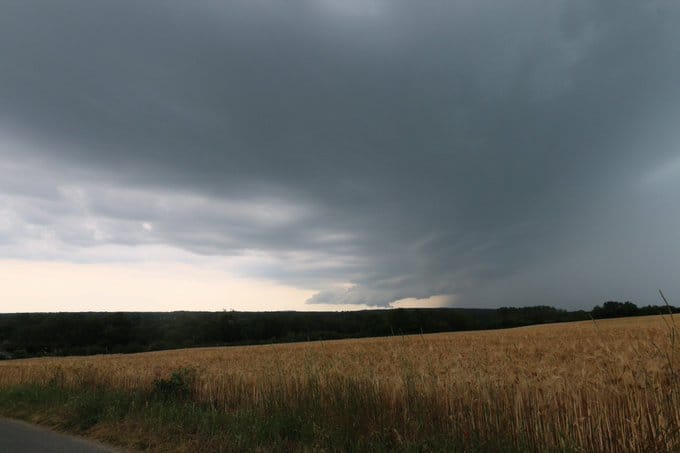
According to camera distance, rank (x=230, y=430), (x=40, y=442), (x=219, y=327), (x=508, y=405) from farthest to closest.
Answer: (x=219, y=327)
(x=40, y=442)
(x=230, y=430)
(x=508, y=405)

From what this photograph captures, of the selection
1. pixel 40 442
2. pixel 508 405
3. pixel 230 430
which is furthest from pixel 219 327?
pixel 508 405

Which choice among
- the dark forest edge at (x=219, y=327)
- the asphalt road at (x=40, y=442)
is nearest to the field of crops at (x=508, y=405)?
the asphalt road at (x=40, y=442)

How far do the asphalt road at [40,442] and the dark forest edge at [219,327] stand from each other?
7765 cm

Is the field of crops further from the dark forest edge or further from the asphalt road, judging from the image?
the dark forest edge

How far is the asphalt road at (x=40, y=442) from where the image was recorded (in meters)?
8.27

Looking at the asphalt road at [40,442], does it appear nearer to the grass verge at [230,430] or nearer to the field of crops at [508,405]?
the grass verge at [230,430]

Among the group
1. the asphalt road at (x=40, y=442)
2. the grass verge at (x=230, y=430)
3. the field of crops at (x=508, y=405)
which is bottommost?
the asphalt road at (x=40, y=442)

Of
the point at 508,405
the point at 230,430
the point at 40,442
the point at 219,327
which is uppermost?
the point at 219,327

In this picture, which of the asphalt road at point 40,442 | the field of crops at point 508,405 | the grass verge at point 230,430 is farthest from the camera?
the asphalt road at point 40,442

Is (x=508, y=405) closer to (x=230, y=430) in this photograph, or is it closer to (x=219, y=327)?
(x=230, y=430)

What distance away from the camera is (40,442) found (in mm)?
9062

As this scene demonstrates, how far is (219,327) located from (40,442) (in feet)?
314

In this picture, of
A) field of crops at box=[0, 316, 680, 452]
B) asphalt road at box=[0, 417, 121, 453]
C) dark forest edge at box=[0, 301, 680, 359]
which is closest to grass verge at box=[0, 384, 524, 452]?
field of crops at box=[0, 316, 680, 452]

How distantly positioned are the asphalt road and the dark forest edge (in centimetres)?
7765
